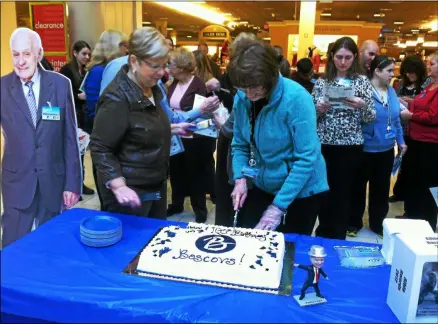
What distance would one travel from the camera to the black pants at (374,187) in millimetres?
3107

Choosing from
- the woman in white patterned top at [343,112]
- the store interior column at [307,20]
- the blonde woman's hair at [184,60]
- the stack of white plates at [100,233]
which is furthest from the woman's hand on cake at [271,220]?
the store interior column at [307,20]

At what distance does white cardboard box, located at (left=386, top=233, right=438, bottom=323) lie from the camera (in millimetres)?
1021

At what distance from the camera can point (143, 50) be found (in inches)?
63.1

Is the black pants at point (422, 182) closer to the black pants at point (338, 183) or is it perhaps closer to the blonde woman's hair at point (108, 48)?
the black pants at point (338, 183)

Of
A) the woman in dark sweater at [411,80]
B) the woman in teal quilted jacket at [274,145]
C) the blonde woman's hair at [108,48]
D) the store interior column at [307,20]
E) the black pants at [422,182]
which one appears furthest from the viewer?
the store interior column at [307,20]

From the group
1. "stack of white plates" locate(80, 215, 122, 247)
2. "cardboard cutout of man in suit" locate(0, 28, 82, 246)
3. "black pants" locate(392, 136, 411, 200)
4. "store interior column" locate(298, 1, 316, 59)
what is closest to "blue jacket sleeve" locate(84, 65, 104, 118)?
"cardboard cutout of man in suit" locate(0, 28, 82, 246)

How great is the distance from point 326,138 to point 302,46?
6.75 metres

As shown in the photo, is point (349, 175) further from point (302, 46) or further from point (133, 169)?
point (302, 46)

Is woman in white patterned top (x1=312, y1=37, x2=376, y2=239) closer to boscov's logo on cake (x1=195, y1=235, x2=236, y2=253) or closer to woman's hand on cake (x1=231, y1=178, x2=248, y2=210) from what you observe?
woman's hand on cake (x1=231, y1=178, x2=248, y2=210)

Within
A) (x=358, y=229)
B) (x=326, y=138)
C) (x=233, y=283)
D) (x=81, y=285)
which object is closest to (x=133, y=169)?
(x=81, y=285)

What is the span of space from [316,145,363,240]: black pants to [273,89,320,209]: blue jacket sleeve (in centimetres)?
118

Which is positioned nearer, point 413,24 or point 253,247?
point 253,247

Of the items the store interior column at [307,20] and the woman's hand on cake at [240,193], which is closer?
the woman's hand on cake at [240,193]

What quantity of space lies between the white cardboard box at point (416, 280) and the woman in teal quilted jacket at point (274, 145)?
564mm
